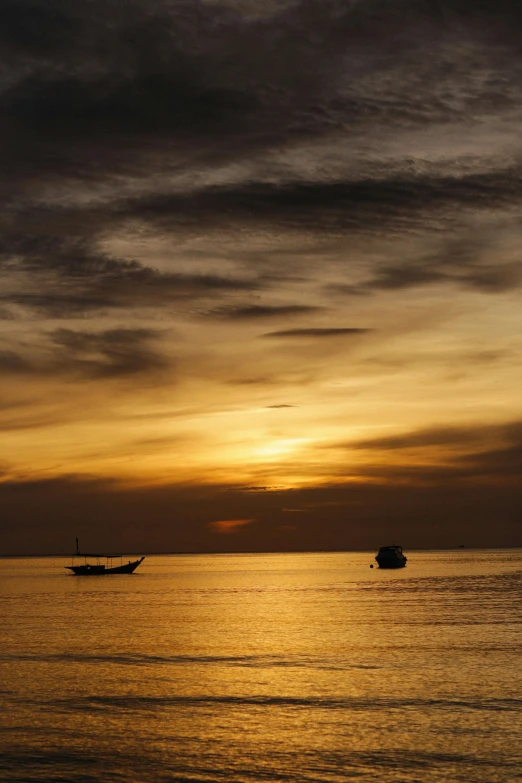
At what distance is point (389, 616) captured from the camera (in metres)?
106

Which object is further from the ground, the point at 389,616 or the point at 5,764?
the point at 389,616

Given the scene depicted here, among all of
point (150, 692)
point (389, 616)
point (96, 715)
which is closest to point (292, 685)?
point (150, 692)

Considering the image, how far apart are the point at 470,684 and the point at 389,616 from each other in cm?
5056

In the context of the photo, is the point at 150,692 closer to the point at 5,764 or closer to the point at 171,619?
the point at 5,764

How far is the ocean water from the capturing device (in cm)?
3812

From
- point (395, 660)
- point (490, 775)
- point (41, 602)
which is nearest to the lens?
point (490, 775)

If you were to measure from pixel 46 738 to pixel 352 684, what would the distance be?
20451 mm

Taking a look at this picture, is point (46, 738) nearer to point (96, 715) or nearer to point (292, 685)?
point (96, 715)

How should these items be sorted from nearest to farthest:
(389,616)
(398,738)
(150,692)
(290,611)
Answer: (398,738) < (150,692) < (389,616) < (290,611)

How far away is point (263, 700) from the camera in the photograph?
168 ft

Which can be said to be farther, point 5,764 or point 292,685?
point 292,685

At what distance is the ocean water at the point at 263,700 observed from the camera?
38125mm

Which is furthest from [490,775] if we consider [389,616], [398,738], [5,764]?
[389,616]

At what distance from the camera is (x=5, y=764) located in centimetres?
3841
